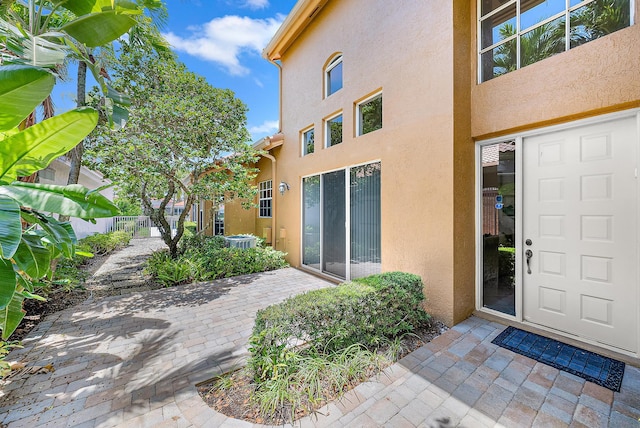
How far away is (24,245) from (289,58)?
9.71 meters

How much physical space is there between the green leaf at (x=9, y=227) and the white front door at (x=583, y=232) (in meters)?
5.58

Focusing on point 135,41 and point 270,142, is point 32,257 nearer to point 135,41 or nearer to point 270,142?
point 135,41

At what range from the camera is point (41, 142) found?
5.50ft

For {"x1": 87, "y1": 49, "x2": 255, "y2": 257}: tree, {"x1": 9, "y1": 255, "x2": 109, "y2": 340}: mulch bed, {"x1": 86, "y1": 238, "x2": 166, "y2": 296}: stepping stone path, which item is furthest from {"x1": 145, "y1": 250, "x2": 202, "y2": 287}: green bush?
{"x1": 87, "y1": 49, "x2": 255, "y2": 257}: tree

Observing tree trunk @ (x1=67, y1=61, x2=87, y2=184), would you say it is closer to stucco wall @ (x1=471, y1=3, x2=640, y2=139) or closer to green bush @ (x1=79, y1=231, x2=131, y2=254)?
stucco wall @ (x1=471, y1=3, x2=640, y2=139)

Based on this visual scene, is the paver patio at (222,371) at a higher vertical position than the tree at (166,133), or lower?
lower

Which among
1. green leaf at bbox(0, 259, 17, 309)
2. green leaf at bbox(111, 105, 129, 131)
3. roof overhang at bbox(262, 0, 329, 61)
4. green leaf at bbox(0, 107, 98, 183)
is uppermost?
roof overhang at bbox(262, 0, 329, 61)

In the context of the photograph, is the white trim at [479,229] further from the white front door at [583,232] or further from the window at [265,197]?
the window at [265,197]

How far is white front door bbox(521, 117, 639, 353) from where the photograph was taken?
3281mm

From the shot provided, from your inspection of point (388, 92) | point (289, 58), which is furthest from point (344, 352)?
point (289, 58)

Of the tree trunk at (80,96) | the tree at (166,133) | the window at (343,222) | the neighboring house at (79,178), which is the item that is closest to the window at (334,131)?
the window at (343,222)

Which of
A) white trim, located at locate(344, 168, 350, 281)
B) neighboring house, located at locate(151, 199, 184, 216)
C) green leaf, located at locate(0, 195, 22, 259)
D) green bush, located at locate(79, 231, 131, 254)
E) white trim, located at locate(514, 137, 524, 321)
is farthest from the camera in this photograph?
neighboring house, located at locate(151, 199, 184, 216)

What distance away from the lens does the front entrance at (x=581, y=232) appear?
129 inches

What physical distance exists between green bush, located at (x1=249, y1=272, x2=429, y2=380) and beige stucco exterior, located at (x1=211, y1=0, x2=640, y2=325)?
32.5 inches
